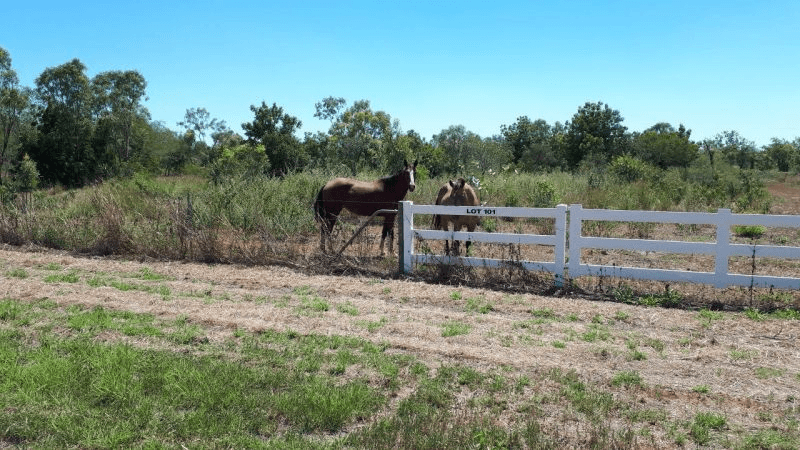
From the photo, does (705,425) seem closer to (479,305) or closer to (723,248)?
(479,305)

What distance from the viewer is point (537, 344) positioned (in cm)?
617

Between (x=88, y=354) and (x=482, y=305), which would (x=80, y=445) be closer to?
(x=88, y=354)

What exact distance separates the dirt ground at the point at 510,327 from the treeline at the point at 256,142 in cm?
1414

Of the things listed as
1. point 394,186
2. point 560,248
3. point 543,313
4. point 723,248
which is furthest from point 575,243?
point 394,186

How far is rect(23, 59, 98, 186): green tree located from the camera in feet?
156

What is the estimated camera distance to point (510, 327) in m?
6.87

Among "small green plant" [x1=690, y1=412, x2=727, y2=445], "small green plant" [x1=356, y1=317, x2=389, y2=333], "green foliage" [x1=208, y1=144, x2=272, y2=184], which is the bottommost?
"small green plant" [x1=690, y1=412, x2=727, y2=445]

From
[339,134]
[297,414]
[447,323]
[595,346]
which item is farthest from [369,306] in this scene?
[339,134]

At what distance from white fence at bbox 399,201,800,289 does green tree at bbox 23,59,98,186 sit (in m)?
44.8

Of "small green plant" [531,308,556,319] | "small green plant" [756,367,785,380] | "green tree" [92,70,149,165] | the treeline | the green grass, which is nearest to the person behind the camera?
the green grass

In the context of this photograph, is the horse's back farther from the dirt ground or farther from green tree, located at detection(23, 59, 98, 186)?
green tree, located at detection(23, 59, 98, 186)

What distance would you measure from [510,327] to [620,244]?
110 inches

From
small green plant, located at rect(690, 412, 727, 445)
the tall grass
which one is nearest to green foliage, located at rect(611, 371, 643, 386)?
small green plant, located at rect(690, 412, 727, 445)

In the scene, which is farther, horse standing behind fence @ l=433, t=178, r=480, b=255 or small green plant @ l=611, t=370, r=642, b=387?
horse standing behind fence @ l=433, t=178, r=480, b=255
